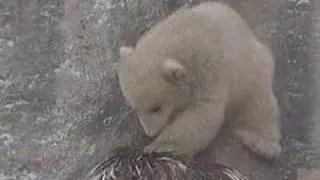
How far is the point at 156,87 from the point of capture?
1170mm

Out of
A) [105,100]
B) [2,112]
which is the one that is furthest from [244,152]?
[2,112]

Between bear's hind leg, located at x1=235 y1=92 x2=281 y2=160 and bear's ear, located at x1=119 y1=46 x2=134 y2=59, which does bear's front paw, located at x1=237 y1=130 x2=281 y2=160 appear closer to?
bear's hind leg, located at x1=235 y1=92 x2=281 y2=160

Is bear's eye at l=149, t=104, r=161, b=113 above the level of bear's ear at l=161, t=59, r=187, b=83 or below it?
below

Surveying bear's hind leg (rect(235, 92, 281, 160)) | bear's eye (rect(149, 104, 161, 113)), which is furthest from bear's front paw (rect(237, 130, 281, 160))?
bear's eye (rect(149, 104, 161, 113))

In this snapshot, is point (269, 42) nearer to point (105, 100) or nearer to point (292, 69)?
point (292, 69)

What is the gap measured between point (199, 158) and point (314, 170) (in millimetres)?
151

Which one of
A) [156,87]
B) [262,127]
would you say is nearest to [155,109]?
[156,87]

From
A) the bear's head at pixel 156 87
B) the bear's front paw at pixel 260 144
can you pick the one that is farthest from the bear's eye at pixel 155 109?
the bear's front paw at pixel 260 144

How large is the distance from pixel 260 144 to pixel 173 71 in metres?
0.15

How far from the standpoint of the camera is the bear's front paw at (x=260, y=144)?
123 centimetres

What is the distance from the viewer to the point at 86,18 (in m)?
1.24

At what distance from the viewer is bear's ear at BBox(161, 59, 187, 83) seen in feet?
3.79

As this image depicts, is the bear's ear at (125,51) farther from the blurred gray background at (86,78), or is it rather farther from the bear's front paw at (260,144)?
the bear's front paw at (260,144)

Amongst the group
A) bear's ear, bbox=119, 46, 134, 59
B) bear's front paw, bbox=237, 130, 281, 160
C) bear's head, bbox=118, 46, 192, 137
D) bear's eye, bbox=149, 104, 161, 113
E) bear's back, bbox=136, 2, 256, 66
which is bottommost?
bear's front paw, bbox=237, 130, 281, 160
